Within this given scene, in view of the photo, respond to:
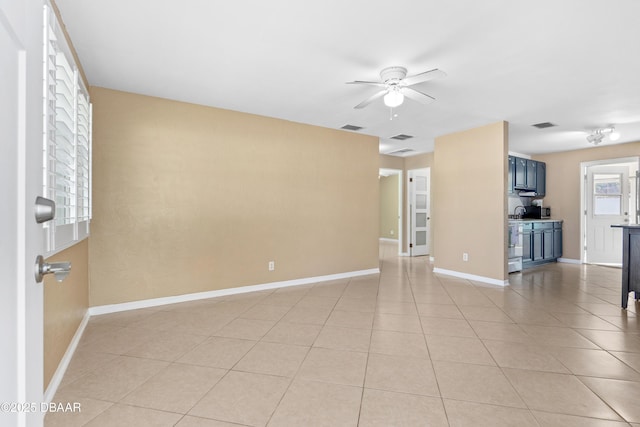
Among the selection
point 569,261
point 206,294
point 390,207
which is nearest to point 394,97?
point 206,294

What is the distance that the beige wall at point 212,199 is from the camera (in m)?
3.56

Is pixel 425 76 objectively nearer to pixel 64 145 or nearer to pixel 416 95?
pixel 416 95

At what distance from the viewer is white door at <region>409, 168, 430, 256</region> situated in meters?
7.63

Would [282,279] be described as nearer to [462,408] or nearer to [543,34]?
[462,408]

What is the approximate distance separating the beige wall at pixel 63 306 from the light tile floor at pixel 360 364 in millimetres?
183

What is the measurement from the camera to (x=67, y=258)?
2.47m

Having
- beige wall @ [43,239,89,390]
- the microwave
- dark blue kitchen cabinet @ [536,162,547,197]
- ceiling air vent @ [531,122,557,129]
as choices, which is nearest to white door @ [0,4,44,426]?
beige wall @ [43,239,89,390]

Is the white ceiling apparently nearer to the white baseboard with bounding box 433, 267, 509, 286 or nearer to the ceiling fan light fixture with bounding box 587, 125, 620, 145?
the ceiling fan light fixture with bounding box 587, 125, 620, 145

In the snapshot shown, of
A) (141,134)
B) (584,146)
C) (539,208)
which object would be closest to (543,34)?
(141,134)

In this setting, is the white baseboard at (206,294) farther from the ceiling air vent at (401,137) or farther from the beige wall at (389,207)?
Result: the beige wall at (389,207)

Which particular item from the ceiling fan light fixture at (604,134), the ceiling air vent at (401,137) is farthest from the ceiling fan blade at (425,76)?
the ceiling fan light fixture at (604,134)

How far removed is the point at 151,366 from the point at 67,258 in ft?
3.54

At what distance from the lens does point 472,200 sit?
5.23 m

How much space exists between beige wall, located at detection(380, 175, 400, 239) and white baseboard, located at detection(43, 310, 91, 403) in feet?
27.8
